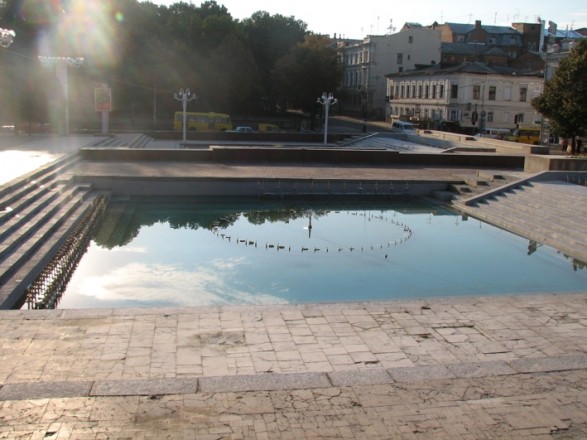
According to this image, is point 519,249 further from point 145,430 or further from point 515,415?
point 145,430

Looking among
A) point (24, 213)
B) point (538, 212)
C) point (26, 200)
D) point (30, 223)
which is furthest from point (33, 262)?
point (538, 212)

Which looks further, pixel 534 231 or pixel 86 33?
pixel 86 33

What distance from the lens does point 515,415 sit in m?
6.50

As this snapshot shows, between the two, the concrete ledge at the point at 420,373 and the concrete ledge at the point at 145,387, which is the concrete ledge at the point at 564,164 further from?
the concrete ledge at the point at 145,387

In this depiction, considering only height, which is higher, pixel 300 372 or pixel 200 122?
pixel 200 122

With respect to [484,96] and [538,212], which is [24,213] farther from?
[484,96]

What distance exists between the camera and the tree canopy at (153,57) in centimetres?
4766

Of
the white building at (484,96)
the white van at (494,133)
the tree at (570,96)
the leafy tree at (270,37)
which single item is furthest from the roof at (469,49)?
the tree at (570,96)

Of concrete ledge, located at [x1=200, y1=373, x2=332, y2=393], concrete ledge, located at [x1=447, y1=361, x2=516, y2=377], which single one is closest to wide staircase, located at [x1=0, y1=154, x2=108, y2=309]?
concrete ledge, located at [x1=200, y1=373, x2=332, y2=393]

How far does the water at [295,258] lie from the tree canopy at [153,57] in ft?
93.8

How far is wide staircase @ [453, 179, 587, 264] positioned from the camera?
1630cm

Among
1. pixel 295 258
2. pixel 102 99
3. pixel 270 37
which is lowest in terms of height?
pixel 295 258

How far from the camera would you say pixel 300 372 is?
290 inches

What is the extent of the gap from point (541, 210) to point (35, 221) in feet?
42.5
